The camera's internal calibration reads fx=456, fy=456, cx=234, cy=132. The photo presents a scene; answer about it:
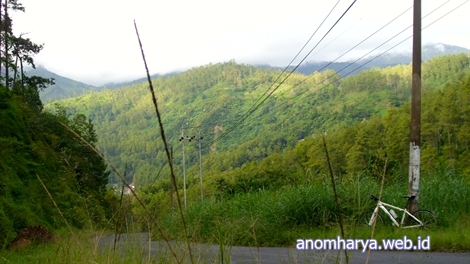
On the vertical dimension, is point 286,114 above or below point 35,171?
below

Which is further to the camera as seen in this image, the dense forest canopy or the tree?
the tree

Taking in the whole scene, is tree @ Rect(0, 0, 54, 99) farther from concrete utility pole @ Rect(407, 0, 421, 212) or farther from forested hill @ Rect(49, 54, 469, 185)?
forested hill @ Rect(49, 54, 469, 185)

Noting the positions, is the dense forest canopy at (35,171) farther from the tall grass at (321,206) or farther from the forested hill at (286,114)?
the forested hill at (286,114)

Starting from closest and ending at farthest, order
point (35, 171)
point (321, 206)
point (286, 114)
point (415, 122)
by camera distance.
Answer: point (35, 171), point (321, 206), point (415, 122), point (286, 114)

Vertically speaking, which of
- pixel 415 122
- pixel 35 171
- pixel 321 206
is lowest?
pixel 321 206

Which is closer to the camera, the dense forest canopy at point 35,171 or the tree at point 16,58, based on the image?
the dense forest canopy at point 35,171

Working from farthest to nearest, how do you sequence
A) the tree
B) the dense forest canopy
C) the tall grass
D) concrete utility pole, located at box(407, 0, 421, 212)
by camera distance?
the tree → concrete utility pole, located at box(407, 0, 421, 212) → the tall grass → the dense forest canopy

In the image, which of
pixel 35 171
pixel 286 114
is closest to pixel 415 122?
pixel 35 171

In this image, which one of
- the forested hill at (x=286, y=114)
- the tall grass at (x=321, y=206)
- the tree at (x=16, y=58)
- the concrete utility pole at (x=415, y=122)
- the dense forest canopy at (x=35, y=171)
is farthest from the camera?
the forested hill at (x=286, y=114)

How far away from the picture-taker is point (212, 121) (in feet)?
430

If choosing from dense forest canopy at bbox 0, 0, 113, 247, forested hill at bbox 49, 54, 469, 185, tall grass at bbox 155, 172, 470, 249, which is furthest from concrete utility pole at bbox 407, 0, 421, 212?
forested hill at bbox 49, 54, 469, 185

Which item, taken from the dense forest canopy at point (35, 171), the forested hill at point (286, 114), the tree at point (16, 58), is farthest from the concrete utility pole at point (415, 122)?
the forested hill at point (286, 114)

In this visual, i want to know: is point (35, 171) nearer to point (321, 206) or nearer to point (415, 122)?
point (321, 206)

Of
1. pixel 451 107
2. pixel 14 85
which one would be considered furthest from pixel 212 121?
pixel 14 85
